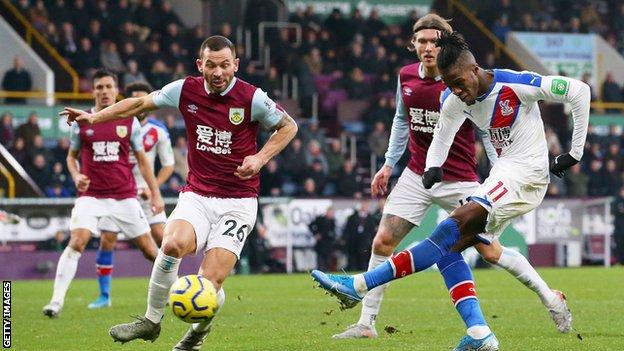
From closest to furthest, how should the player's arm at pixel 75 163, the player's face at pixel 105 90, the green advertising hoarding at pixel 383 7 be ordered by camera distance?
the player's arm at pixel 75 163 → the player's face at pixel 105 90 → the green advertising hoarding at pixel 383 7

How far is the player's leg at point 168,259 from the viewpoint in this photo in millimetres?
8742

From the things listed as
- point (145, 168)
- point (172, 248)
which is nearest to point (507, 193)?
point (172, 248)

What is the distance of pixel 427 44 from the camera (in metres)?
10.1

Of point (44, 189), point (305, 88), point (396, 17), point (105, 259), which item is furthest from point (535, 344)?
point (396, 17)

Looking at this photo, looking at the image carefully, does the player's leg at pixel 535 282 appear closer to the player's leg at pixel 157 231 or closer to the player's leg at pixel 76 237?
the player's leg at pixel 76 237

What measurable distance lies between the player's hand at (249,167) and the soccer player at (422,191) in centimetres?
192

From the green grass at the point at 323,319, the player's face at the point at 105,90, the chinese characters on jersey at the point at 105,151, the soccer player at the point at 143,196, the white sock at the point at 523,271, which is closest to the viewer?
the green grass at the point at 323,319

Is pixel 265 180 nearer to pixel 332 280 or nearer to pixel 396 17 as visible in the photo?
pixel 396 17

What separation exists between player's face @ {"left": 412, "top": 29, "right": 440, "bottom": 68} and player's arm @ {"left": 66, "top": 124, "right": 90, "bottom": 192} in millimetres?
4559

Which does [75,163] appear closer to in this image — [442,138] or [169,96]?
[169,96]

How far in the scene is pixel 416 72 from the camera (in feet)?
34.3

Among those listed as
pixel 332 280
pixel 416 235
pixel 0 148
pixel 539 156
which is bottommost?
pixel 416 235

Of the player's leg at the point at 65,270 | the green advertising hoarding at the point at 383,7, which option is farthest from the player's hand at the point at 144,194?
the green advertising hoarding at the point at 383,7

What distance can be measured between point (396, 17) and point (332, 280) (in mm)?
29240
